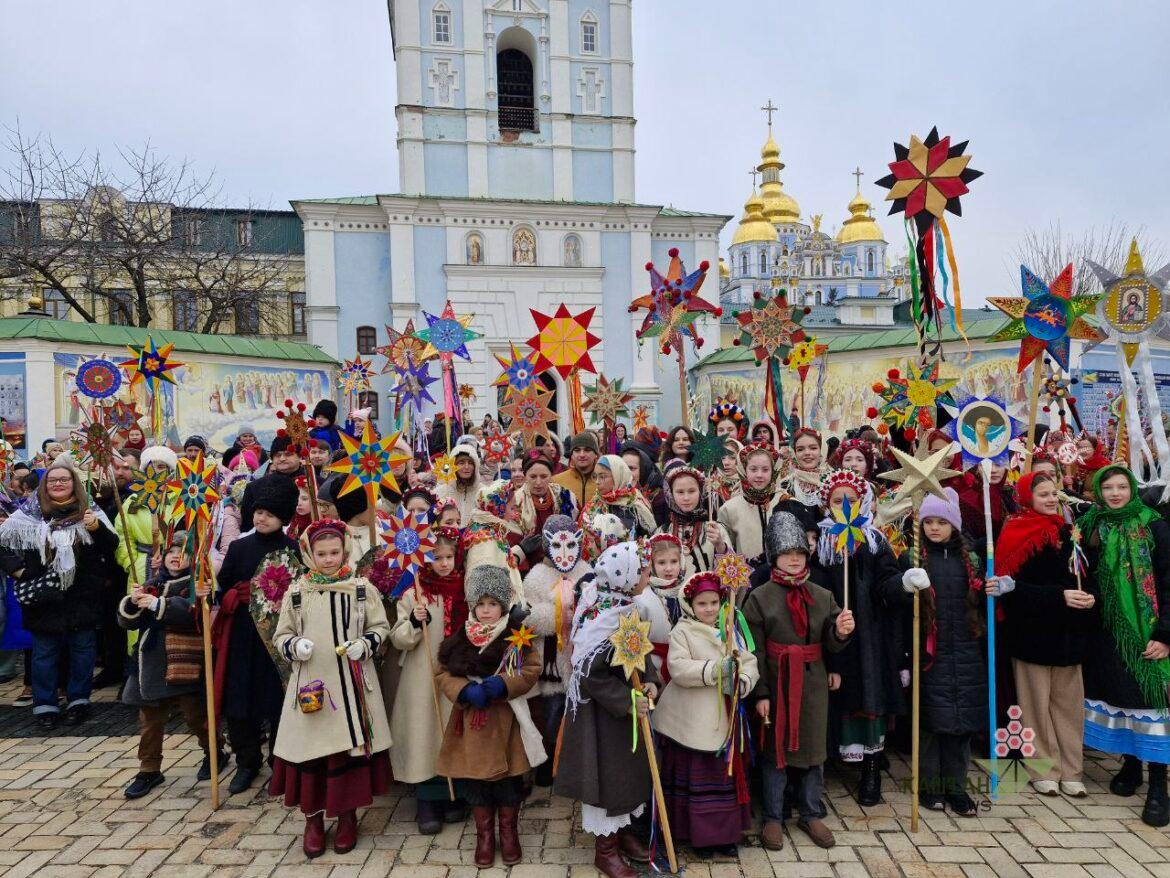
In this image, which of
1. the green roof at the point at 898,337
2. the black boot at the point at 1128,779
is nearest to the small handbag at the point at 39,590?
the black boot at the point at 1128,779

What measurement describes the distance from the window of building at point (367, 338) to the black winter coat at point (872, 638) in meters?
21.4

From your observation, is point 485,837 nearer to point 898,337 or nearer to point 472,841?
point 472,841

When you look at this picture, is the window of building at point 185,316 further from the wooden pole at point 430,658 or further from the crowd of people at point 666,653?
the wooden pole at point 430,658

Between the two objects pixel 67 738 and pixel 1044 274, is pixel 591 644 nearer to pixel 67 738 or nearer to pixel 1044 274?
pixel 67 738

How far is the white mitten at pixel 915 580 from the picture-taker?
13.8 feet

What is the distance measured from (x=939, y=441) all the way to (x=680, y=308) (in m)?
3.87

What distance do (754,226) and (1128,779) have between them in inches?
2426

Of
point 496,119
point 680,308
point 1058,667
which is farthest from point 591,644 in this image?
point 496,119

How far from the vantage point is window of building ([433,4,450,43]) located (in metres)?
24.0

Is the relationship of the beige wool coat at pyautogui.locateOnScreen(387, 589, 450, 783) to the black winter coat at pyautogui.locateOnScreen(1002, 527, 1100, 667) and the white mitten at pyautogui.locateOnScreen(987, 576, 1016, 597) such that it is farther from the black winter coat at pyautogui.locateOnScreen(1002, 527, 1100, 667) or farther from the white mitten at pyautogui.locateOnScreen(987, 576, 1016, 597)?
the black winter coat at pyautogui.locateOnScreen(1002, 527, 1100, 667)

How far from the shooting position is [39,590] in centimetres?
599

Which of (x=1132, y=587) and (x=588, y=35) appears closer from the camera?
(x=1132, y=587)

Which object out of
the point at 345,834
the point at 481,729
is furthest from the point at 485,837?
the point at 345,834

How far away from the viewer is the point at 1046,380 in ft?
35.2
